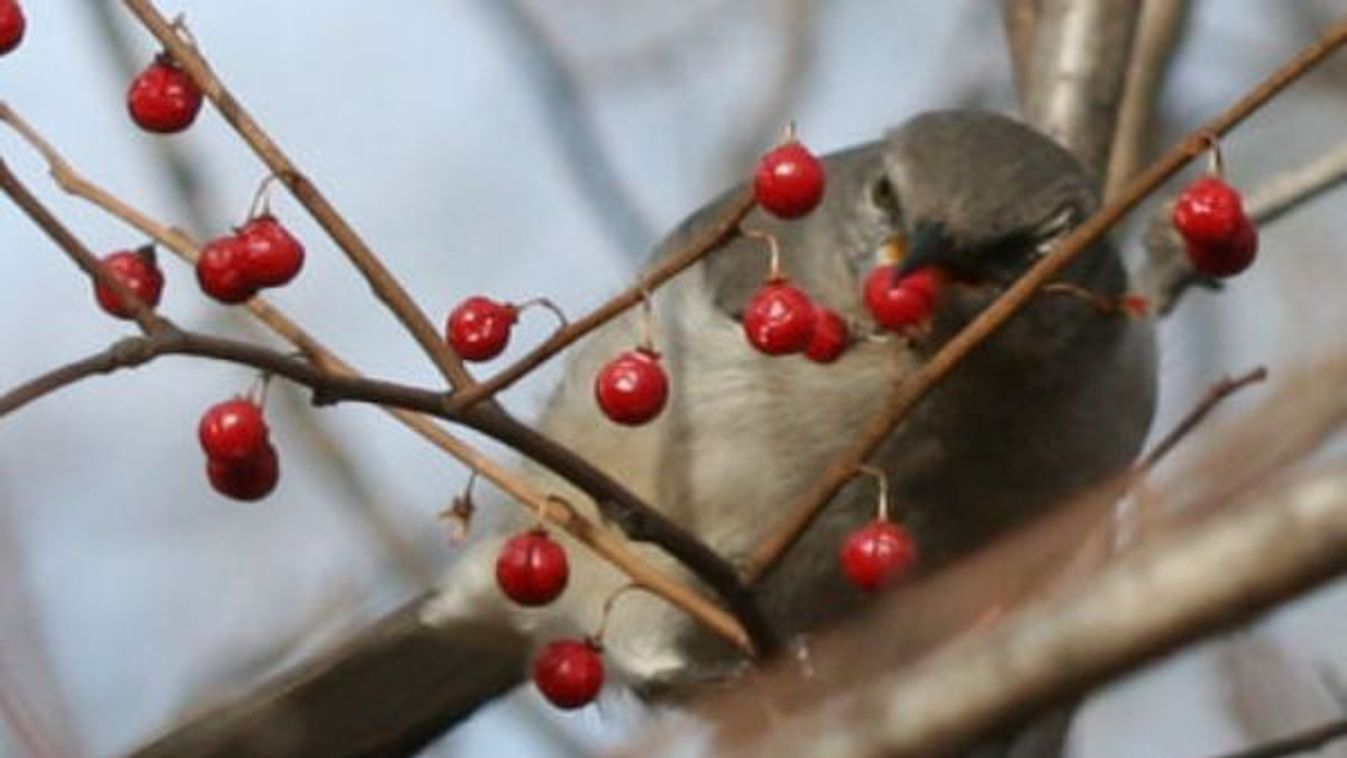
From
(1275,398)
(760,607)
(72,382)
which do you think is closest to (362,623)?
(760,607)

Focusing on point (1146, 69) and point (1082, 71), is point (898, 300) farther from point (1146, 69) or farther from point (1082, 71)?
point (1146, 69)

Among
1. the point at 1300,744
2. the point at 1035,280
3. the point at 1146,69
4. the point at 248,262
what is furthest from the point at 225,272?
the point at 1146,69

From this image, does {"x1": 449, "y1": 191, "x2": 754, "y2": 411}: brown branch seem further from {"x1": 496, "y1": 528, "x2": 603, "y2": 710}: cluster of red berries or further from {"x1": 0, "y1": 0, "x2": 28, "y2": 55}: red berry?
{"x1": 0, "y1": 0, "x2": 28, "y2": 55}: red berry

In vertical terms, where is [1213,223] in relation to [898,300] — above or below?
above

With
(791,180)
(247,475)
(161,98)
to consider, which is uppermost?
(161,98)

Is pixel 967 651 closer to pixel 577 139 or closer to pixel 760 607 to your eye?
pixel 760 607

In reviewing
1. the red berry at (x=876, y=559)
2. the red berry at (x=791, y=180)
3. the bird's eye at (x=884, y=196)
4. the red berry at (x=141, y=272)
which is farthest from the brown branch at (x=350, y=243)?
the bird's eye at (x=884, y=196)
